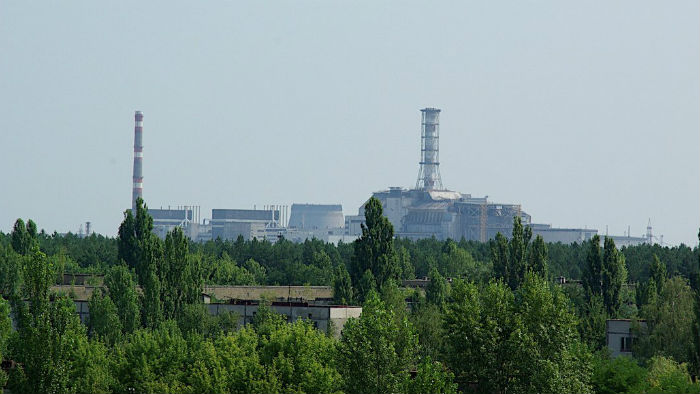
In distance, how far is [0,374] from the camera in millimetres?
60719

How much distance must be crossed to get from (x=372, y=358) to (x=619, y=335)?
127 ft

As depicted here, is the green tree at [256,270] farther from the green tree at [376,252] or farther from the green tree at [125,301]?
the green tree at [125,301]

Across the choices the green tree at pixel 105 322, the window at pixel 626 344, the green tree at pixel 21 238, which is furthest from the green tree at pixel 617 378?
the green tree at pixel 21 238

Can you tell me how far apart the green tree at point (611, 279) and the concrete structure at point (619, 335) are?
59.9 ft

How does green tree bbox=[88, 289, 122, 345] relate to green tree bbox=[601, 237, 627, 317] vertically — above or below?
below

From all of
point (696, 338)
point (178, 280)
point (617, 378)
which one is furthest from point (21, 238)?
point (696, 338)

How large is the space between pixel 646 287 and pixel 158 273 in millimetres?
39225

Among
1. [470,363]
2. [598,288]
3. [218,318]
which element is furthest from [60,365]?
[598,288]

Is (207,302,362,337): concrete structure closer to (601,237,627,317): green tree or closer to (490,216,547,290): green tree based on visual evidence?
(490,216,547,290): green tree

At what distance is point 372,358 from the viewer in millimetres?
59438

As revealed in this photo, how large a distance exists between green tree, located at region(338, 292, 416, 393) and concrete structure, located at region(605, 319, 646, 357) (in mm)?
36020

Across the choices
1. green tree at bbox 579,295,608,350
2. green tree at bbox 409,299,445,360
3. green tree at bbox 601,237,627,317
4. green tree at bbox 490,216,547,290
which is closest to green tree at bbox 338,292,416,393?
green tree at bbox 409,299,445,360

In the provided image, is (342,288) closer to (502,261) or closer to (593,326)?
(502,261)

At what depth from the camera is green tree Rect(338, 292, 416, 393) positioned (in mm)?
59125
